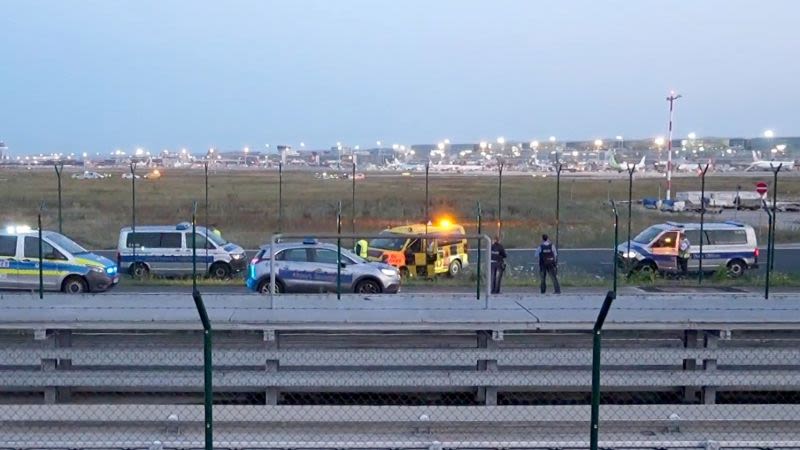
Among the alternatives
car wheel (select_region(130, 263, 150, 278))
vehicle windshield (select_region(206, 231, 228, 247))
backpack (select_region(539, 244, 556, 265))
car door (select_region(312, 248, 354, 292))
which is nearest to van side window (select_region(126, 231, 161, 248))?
car wheel (select_region(130, 263, 150, 278))

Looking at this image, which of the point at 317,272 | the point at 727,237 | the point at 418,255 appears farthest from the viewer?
the point at 727,237

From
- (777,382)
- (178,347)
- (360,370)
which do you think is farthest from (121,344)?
(777,382)

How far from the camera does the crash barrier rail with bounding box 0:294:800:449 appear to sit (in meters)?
7.29

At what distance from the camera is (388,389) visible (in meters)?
8.05

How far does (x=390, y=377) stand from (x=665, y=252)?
16324 millimetres

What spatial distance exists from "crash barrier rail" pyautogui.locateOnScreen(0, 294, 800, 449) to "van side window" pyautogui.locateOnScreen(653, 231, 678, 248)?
1350 centimetres

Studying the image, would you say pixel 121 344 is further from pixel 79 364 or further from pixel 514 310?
pixel 514 310

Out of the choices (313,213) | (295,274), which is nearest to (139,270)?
(295,274)

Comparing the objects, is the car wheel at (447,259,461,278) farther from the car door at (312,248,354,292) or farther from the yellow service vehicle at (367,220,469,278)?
the car door at (312,248,354,292)

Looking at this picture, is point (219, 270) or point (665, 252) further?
point (665, 252)

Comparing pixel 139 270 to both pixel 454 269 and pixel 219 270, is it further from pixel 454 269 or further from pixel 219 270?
pixel 454 269

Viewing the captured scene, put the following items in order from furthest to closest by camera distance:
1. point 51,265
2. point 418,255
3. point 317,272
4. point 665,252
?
1. point 665,252
2. point 418,255
3. point 51,265
4. point 317,272

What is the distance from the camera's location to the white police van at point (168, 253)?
69.2ft

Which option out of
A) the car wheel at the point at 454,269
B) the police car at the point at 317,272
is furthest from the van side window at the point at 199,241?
the car wheel at the point at 454,269
